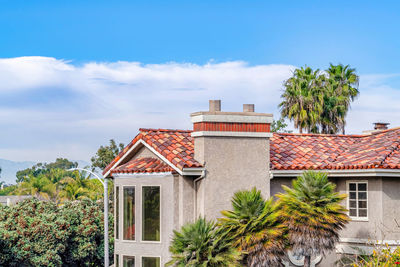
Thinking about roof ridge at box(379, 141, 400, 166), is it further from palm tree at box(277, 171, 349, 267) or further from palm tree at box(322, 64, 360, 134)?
palm tree at box(322, 64, 360, 134)

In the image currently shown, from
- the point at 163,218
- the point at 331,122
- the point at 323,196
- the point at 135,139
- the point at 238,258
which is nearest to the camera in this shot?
the point at 238,258

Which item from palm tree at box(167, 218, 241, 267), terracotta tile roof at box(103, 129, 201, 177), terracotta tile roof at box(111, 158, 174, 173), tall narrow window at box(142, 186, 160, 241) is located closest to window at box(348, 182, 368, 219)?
palm tree at box(167, 218, 241, 267)

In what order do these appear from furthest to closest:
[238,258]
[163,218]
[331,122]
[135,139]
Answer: [331,122] → [135,139] → [163,218] → [238,258]

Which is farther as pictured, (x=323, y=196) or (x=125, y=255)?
(x=125, y=255)

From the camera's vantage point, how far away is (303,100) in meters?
44.1

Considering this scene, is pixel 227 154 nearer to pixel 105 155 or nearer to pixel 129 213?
pixel 129 213

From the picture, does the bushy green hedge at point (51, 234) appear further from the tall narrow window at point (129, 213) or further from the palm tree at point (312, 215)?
the palm tree at point (312, 215)

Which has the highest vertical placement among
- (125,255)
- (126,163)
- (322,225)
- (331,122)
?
(331,122)

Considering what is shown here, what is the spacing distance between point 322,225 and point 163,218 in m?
5.46

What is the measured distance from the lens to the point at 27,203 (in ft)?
118

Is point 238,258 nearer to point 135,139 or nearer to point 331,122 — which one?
point 135,139

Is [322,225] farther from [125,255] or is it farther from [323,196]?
[125,255]

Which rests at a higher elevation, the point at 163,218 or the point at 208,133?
the point at 208,133

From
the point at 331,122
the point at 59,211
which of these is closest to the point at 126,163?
the point at 59,211
